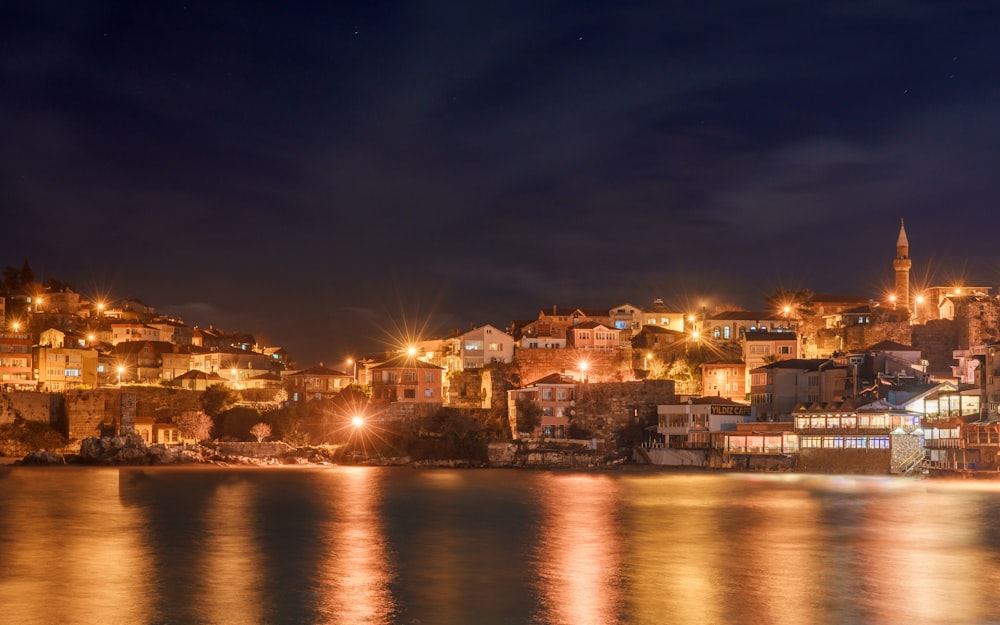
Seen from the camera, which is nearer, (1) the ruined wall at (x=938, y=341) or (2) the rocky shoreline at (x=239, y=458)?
(2) the rocky shoreline at (x=239, y=458)

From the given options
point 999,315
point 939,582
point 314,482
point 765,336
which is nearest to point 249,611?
point 939,582

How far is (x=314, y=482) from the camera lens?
131 ft

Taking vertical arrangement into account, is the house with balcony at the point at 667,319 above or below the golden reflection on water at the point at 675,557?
above

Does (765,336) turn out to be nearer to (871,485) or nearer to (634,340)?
(634,340)

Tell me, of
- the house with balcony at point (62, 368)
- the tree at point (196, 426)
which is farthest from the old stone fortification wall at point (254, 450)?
the house with balcony at point (62, 368)

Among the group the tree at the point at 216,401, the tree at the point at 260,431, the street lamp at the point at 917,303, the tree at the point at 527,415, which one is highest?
the street lamp at the point at 917,303

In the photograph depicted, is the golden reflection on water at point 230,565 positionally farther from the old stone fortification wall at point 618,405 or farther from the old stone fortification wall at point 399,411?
the old stone fortification wall at point 618,405

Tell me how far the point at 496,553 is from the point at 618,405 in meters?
28.1

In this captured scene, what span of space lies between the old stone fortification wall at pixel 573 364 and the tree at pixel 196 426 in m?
16.5

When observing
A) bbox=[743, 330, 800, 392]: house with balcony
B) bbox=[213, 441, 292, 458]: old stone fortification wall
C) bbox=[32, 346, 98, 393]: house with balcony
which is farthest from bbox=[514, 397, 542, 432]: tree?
bbox=[32, 346, 98, 393]: house with balcony

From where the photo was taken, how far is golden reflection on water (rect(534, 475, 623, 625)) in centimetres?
1634

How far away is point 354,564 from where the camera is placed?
829 inches

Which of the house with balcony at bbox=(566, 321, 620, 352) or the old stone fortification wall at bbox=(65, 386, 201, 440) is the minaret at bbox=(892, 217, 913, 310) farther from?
the old stone fortification wall at bbox=(65, 386, 201, 440)

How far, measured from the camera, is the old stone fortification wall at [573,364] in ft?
182
